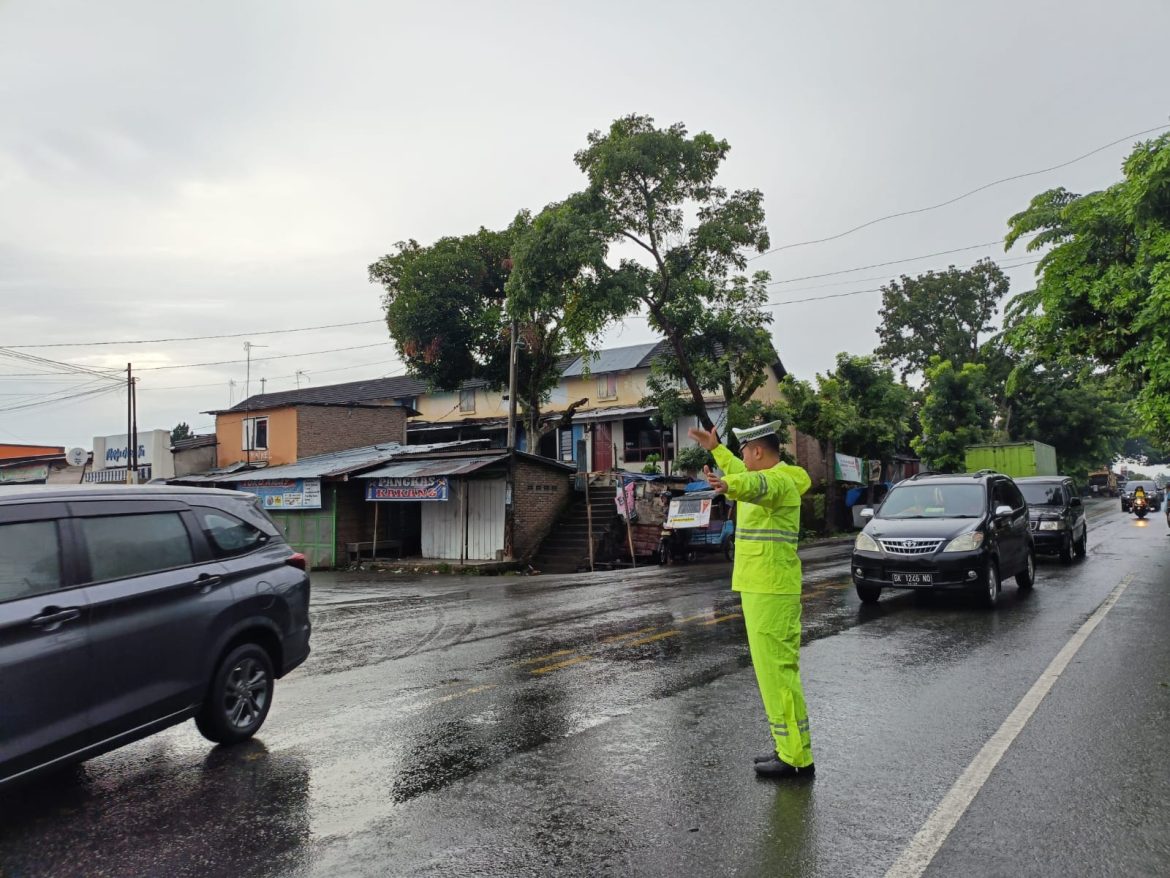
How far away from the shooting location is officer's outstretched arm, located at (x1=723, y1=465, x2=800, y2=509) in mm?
4438

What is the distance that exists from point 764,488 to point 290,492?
2187 cm

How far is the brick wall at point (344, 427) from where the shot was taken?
30234 millimetres

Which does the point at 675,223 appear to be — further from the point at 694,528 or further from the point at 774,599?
the point at 774,599

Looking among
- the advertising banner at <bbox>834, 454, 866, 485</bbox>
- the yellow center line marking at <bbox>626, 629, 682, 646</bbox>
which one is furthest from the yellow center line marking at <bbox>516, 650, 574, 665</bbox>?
the advertising banner at <bbox>834, 454, 866, 485</bbox>

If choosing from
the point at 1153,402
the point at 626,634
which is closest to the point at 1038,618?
the point at 1153,402

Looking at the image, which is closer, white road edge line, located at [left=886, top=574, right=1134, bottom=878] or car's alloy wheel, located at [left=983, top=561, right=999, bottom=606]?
white road edge line, located at [left=886, top=574, right=1134, bottom=878]

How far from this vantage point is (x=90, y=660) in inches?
169

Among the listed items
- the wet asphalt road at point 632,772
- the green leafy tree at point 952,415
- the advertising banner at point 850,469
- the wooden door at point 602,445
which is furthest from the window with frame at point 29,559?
the green leafy tree at point 952,415

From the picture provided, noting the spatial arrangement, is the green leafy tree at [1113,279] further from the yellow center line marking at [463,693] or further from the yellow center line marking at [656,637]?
the yellow center line marking at [463,693]

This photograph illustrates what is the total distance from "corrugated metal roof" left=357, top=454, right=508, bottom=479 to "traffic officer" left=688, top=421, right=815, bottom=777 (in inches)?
633

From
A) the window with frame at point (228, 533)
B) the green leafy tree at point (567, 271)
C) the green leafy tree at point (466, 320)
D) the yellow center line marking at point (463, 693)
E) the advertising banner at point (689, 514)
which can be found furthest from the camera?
the green leafy tree at point (466, 320)

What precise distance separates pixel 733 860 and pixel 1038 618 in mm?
7962

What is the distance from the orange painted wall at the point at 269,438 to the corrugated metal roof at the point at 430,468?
8334 mm

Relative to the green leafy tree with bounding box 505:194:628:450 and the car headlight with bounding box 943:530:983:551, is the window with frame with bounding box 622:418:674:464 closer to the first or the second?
the green leafy tree with bounding box 505:194:628:450
